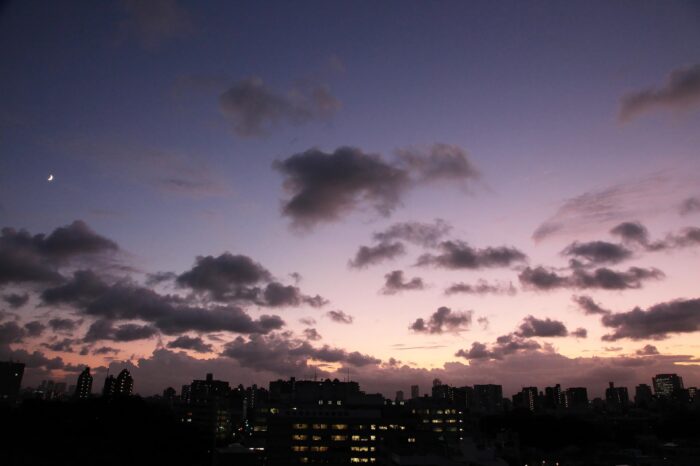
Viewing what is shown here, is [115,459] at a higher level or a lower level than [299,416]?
lower

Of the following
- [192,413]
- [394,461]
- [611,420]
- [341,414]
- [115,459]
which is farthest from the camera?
[611,420]

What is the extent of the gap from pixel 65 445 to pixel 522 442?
103936 millimetres

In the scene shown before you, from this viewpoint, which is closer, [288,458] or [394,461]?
[394,461]

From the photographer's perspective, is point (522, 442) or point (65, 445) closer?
point (65, 445)

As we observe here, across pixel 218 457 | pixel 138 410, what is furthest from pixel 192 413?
pixel 218 457

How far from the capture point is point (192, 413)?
148m

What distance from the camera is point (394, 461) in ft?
180

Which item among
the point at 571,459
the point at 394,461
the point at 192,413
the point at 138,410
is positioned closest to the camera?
the point at 394,461

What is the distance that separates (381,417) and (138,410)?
54158 mm

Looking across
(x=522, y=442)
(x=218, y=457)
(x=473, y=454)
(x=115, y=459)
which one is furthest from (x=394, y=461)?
(x=522, y=442)

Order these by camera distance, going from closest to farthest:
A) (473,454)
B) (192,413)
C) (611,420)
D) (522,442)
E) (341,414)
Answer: (473,454) → (341,414) → (522,442) → (192,413) → (611,420)

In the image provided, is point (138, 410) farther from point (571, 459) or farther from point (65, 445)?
point (571, 459)

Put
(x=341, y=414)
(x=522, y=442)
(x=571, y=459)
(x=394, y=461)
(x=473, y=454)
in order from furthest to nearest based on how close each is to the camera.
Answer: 1. (x=522, y=442)
2. (x=341, y=414)
3. (x=571, y=459)
4. (x=473, y=454)
5. (x=394, y=461)

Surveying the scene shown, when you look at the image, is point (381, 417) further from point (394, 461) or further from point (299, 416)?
point (394, 461)
